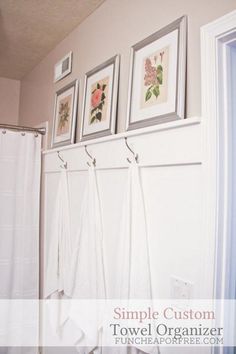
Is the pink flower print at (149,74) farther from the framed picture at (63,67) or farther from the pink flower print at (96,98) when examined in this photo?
the framed picture at (63,67)

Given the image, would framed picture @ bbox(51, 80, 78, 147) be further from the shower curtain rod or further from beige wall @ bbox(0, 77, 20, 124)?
beige wall @ bbox(0, 77, 20, 124)

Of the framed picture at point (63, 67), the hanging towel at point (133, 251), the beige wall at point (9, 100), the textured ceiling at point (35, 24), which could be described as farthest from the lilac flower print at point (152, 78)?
the beige wall at point (9, 100)

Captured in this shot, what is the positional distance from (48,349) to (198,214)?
1602mm

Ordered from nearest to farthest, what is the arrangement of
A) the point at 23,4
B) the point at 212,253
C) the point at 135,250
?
1. the point at 212,253
2. the point at 135,250
3. the point at 23,4

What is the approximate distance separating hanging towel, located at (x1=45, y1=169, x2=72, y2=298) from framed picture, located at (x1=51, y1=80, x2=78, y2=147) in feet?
0.77

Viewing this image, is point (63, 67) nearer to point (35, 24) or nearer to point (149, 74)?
point (35, 24)

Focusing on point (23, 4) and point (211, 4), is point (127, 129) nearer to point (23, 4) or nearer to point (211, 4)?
point (211, 4)

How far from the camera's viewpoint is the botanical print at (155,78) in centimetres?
114

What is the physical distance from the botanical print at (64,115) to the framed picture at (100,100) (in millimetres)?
218

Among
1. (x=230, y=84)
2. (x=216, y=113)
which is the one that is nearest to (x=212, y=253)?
(x=216, y=113)

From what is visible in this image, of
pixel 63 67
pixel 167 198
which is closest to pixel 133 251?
pixel 167 198

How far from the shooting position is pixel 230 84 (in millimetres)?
968

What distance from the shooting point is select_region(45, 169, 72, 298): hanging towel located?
171 cm

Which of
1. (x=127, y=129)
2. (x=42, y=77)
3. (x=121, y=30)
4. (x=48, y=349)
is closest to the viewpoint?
(x=127, y=129)
